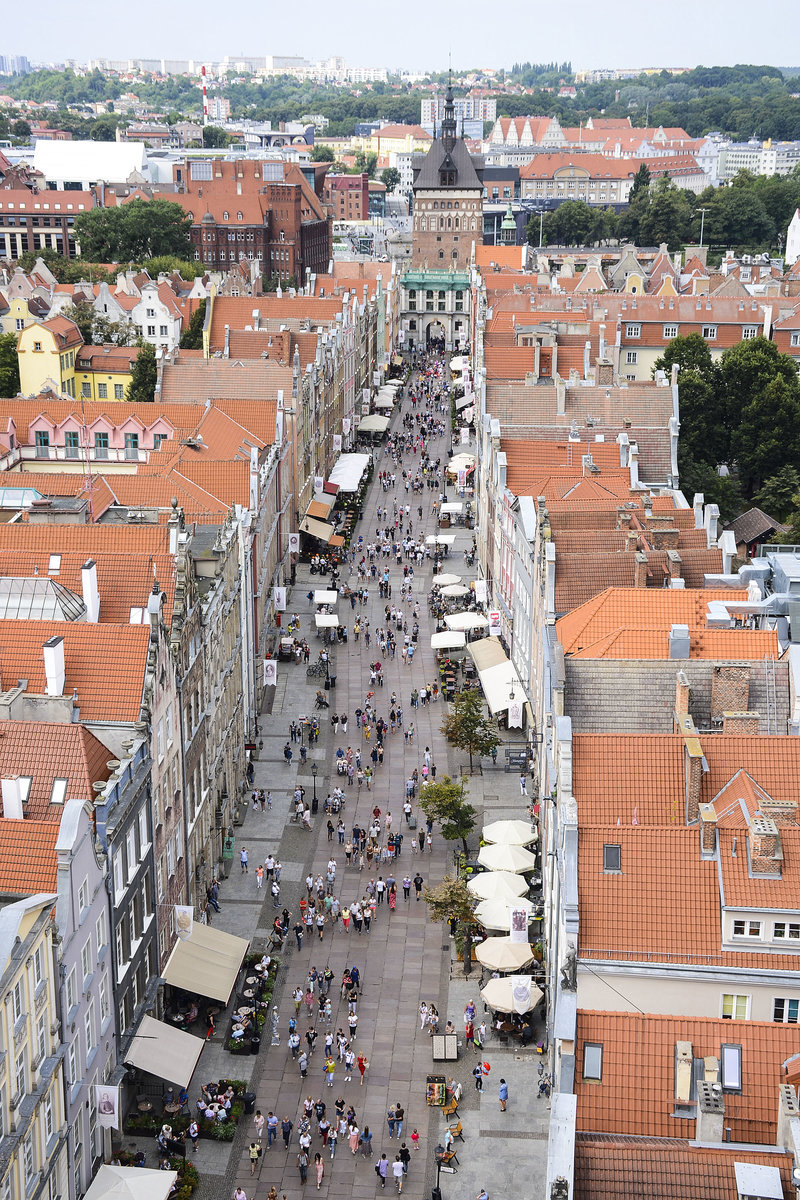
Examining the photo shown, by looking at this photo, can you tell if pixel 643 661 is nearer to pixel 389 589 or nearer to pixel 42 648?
pixel 42 648

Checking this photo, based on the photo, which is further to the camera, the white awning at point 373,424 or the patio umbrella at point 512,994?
the white awning at point 373,424

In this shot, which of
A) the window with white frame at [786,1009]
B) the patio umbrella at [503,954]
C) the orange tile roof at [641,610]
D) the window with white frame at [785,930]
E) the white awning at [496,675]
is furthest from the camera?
the white awning at [496,675]

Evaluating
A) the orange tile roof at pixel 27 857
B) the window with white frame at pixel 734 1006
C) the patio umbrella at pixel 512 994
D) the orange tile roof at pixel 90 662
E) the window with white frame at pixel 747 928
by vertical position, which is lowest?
the patio umbrella at pixel 512 994

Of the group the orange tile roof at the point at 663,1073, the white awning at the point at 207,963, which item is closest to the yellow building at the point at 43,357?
the white awning at the point at 207,963

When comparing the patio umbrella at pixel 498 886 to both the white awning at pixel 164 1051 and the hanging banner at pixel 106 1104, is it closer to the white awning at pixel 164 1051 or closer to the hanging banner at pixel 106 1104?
the white awning at pixel 164 1051

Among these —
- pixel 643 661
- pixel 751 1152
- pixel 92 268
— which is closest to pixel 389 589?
pixel 643 661

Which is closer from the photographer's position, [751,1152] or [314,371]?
[751,1152]

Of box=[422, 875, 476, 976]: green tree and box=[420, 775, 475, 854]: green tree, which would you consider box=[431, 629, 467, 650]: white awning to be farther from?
box=[422, 875, 476, 976]: green tree

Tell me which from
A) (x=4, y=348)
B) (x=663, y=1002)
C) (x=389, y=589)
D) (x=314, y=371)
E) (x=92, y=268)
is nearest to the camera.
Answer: (x=663, y=1002)

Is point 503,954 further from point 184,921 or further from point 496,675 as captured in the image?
point 496,675
